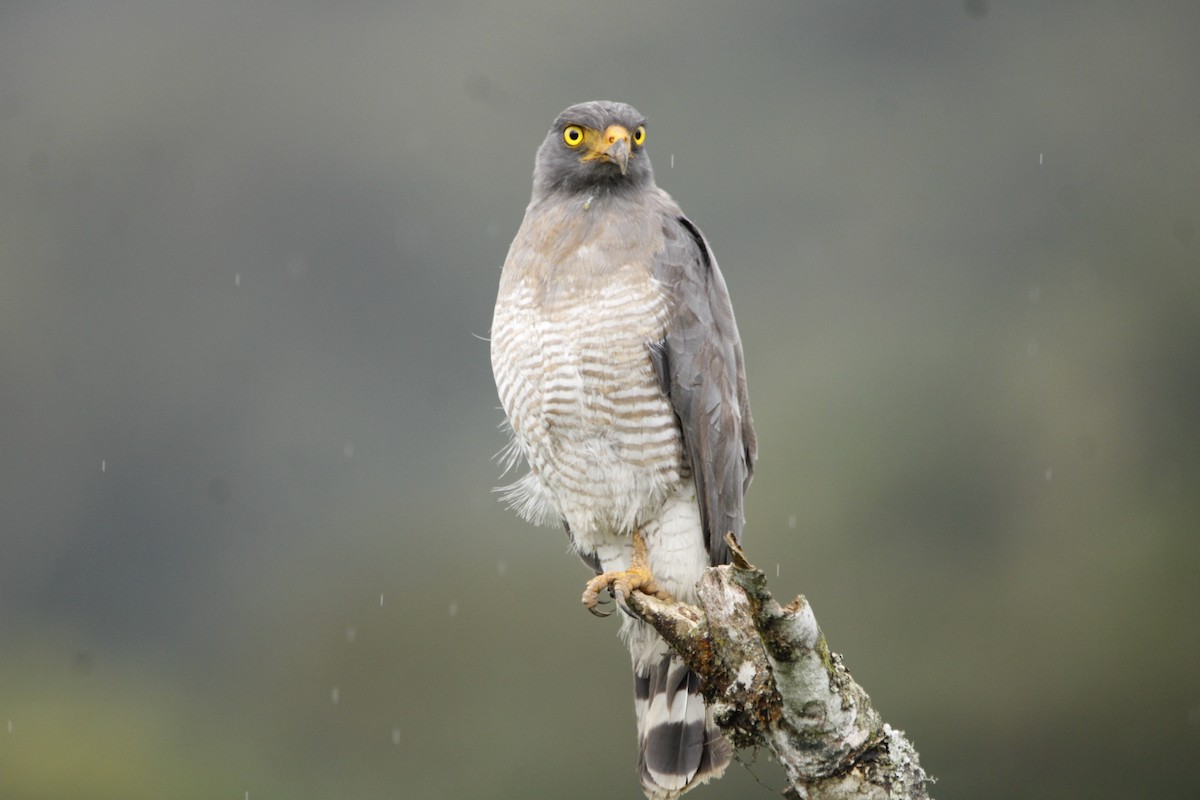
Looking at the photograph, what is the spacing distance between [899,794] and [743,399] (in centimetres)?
150

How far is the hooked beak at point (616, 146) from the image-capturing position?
13.0 ft

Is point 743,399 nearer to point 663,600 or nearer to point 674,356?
point 674,356

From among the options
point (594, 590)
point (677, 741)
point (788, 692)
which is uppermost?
point (594, 590)

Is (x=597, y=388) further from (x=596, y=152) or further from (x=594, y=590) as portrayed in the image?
(x=596, y=152)

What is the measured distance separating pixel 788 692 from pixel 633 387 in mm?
1123

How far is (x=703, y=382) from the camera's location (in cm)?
393

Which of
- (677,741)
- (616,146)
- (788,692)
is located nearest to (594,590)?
(677,741)

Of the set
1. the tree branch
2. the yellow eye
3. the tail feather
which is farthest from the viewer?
the yellow eye

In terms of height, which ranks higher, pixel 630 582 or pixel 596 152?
pixel 596 152

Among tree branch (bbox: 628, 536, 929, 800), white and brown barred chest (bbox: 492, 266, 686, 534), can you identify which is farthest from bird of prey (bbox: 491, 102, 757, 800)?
tree branch (bbox: 628, 536, 929, 800)

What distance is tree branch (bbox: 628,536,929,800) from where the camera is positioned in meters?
2.97

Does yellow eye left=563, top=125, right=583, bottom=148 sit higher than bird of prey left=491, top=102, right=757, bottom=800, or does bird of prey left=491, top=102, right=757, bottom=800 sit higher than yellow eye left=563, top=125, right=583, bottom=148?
yellow eye left=563, top=125, right=583, bottom=148

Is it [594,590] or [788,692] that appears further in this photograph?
[594,590]

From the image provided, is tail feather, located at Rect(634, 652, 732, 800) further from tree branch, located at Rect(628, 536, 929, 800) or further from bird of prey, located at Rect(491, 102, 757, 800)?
tree branch, located at Rect(628, 536, 929, 800)
